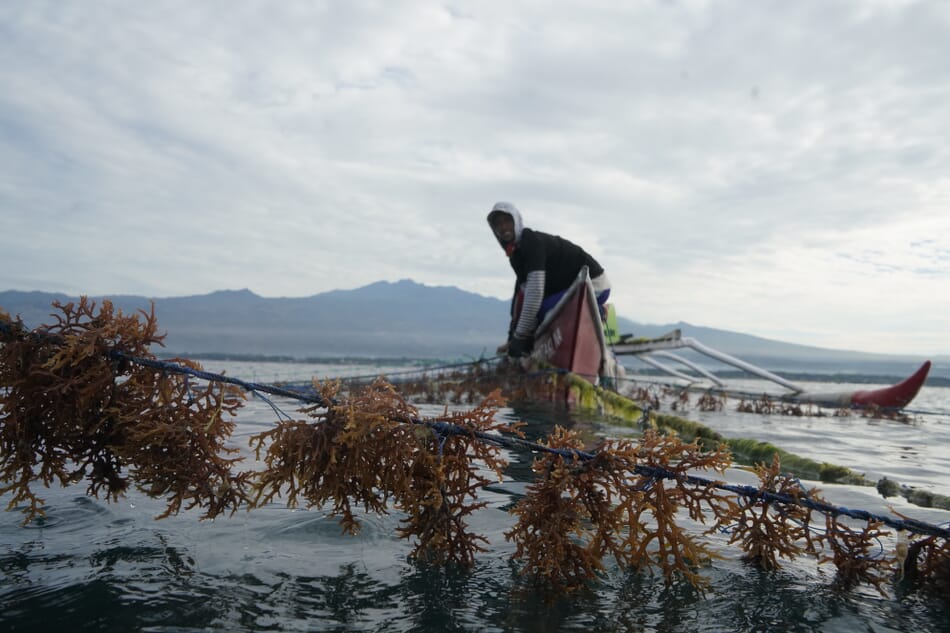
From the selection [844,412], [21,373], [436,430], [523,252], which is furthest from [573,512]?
[844,412]

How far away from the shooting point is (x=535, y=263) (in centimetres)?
1373

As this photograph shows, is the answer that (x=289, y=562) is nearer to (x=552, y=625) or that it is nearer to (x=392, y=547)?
(x=392, y=547)

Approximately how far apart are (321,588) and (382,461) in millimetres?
653

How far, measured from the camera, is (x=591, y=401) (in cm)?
1195

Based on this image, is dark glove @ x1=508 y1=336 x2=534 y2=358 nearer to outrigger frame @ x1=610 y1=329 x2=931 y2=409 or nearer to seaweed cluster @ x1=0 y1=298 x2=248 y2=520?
outrigger frame @ x1=610 y1=329 x2=931 y2=409

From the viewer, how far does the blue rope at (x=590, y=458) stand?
3213 mm

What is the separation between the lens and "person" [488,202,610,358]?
540 inches

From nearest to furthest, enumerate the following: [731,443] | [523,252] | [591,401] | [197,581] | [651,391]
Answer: [197,581] → [731,443] → [591,401] → [523,252] → [651,391]

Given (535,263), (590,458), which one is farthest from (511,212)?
(590,458)

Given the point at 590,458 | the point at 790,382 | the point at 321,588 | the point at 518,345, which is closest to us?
the point at 321,588

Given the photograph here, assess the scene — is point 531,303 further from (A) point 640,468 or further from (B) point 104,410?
(B) point 104,410

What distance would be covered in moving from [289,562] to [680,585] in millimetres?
2016

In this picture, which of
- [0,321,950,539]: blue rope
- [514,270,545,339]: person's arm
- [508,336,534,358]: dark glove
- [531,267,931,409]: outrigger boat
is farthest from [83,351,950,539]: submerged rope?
[508,336,534,358]: dark glove

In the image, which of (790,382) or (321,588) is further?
(790,382)
